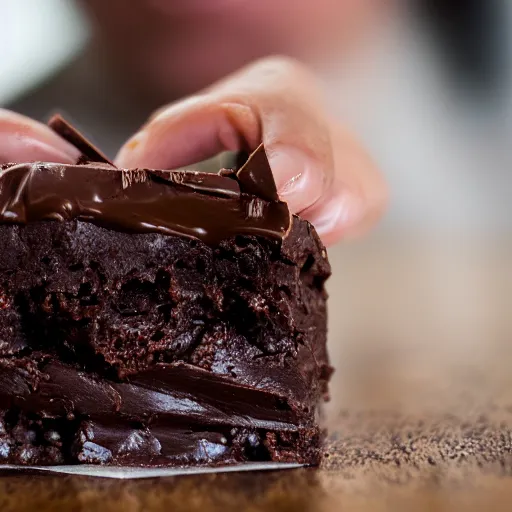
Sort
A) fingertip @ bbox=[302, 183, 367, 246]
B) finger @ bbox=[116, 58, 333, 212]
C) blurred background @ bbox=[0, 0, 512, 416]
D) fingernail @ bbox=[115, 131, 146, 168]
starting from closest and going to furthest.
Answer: finger @ bbox=[116, 58, 333, 212]
fingernail @ bbox=[115, 131, 146, 168]
fingertip @ bbox=[302, 183, 367, 246]
blurred background @ bbox=[0, 0, 512, 416]

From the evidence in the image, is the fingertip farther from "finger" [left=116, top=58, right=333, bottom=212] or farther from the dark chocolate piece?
the dark chocolate piece

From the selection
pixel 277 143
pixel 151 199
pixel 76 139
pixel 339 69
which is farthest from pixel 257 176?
pixel 339 69

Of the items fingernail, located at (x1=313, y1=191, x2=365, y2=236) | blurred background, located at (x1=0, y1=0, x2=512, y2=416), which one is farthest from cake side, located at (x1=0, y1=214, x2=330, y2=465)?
blurred background, located at (x1=0, y1=0, x2=512, y2=416)

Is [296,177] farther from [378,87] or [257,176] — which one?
[378,87]

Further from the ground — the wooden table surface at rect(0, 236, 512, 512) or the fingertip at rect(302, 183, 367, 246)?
Result: the fingertip at rect(302, 183, 367, 246)

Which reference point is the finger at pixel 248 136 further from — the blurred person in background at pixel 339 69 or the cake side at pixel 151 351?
the blurred person in background at pixel 339 69

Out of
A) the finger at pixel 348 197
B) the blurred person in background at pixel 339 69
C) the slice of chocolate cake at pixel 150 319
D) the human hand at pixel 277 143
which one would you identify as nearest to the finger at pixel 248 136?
the human hand at pixel 277 143
